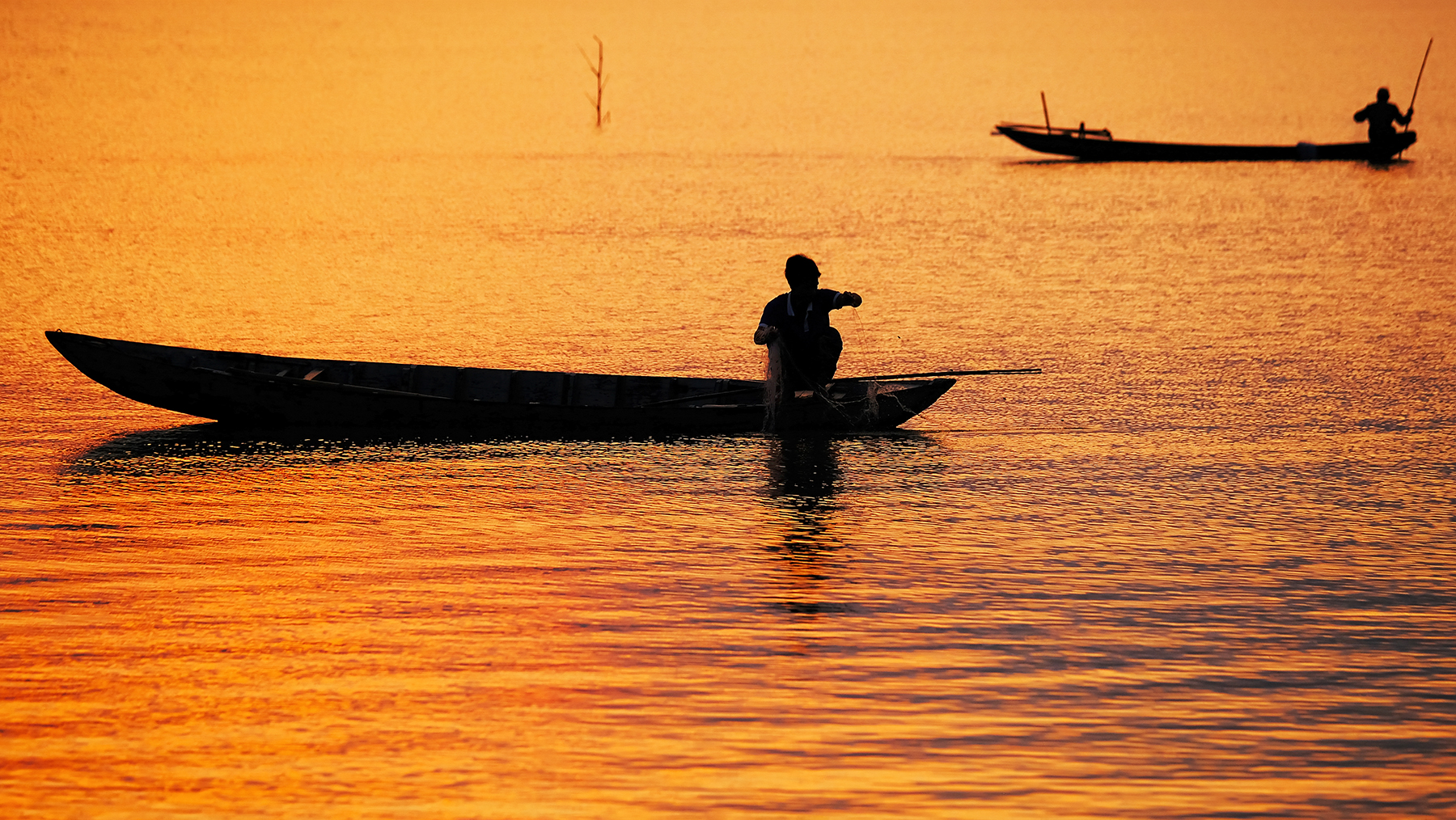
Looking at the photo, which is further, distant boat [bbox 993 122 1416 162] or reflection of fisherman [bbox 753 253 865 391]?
distant boat [bbox 993 122 1416 162]

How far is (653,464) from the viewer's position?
12.2 meters

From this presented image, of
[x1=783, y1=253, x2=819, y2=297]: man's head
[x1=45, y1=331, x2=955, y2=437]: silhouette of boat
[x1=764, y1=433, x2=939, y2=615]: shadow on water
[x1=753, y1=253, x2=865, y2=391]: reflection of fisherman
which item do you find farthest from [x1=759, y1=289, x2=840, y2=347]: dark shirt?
[x1=764, y1=433, x2=939, y2=615]: shadow on water

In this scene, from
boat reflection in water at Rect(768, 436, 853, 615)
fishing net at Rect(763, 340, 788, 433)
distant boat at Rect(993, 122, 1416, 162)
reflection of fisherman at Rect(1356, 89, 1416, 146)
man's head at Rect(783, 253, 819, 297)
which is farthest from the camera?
distant boat at Rect(993, 122, 1416, 162)

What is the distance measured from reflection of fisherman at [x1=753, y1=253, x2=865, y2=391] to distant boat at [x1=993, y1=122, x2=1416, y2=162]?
92.7 feet

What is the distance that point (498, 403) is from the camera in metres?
12.7

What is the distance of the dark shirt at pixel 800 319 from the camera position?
42.1 feet

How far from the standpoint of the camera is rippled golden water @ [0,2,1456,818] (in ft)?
22.2

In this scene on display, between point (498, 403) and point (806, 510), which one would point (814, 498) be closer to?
point (806, 510)

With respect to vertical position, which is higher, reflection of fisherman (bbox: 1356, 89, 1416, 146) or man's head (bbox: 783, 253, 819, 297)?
reflection of fisherman (bbox: 1356, 89, 1416, 146)

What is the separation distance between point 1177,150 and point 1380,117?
463cm

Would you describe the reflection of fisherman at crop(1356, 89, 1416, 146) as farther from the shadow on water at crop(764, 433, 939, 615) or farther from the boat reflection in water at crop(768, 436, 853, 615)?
the boat reflection in water at crop(768, 436, 853, 615)

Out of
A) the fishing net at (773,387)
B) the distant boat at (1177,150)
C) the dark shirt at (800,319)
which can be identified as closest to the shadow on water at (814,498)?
the fishing net at (773,387)

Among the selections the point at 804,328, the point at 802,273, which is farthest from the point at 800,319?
the point at 802,273

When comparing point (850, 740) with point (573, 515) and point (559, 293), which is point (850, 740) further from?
point (559, 293)
